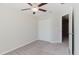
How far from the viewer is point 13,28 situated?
12.3 feet

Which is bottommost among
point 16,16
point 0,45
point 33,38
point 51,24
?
point 33,38

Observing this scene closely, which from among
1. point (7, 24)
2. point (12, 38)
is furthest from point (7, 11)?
point (12, 38)

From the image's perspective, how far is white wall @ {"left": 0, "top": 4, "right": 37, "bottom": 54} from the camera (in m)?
3.25

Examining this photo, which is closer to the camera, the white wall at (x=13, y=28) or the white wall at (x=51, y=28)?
the white wall at (x=13, y=28)

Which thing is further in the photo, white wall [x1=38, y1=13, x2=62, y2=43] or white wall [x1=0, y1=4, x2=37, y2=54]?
white wall [x1=38, y1=13, x2=62, y2=43]

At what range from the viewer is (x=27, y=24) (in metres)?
4.80

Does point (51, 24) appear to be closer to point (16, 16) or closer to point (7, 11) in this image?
point (16, 16)

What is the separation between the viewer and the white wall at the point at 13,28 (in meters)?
3.25

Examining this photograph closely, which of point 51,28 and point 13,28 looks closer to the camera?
point 13,28

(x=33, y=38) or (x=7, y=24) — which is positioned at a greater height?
Answer: (x=7, y=24)

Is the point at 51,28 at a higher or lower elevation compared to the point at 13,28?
lower

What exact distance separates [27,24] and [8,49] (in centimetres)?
177
